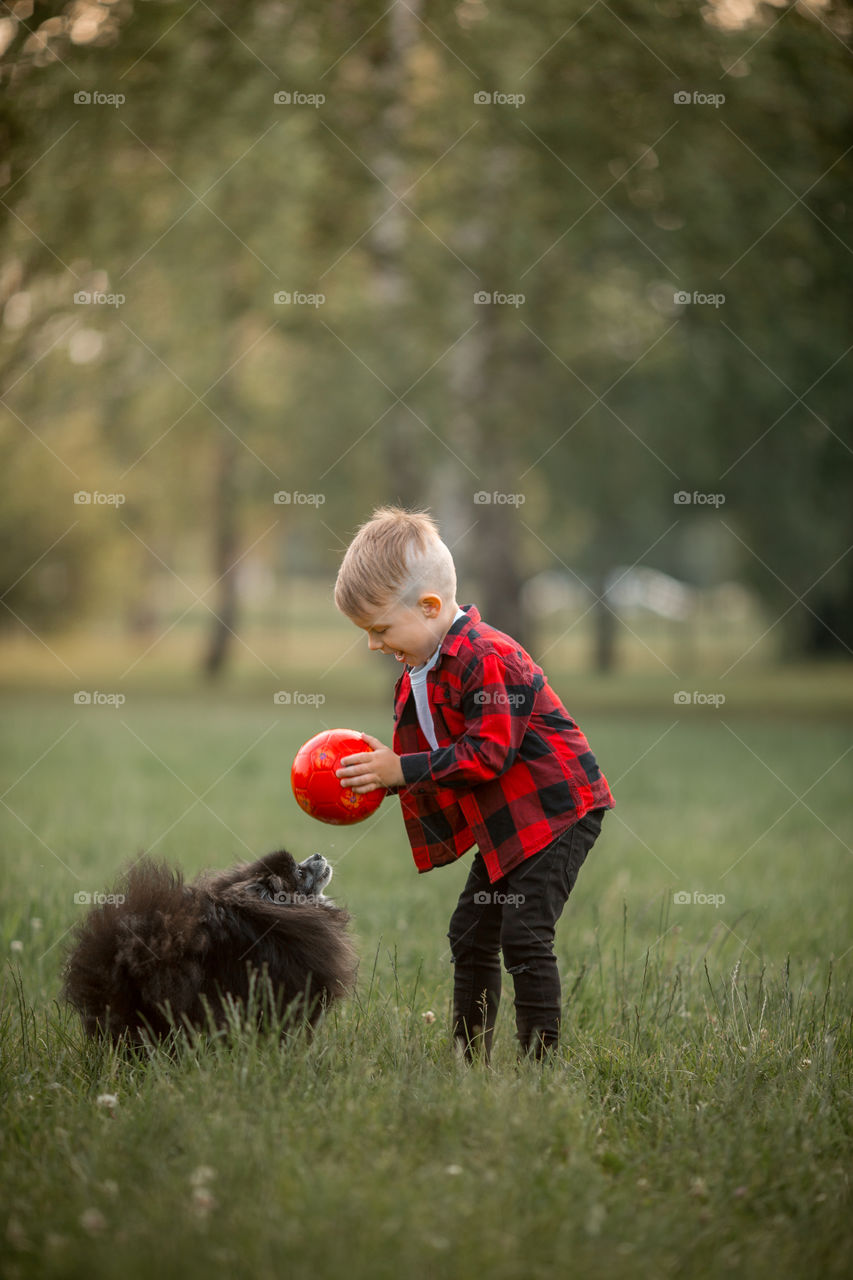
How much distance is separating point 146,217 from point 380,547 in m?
9.28

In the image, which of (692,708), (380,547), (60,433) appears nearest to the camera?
(380,547)

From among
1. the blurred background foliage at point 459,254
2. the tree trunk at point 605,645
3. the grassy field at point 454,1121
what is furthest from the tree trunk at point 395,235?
the tree trunk at point 605,645

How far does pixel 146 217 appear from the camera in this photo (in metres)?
11.2

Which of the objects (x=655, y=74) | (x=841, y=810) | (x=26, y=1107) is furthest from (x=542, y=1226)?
(x=655, y=74)

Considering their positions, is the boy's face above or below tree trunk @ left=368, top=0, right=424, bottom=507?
below

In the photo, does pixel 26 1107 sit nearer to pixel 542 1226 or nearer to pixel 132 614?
pixel 542 1226

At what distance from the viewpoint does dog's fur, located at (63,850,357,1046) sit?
10.5 ft

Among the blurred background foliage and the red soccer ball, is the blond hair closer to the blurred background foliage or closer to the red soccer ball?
the red soccer ball

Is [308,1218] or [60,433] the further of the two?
[60,433]

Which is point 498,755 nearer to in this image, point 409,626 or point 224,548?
point 409,626

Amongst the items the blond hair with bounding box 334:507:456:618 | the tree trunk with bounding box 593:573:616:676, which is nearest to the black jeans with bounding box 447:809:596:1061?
the blond hair with bounding box 334:507:456:618

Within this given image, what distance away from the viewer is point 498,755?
317 cm

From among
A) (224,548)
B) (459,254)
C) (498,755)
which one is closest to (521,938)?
(498,755)

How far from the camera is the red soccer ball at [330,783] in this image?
3.23 meters
